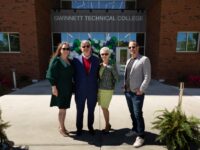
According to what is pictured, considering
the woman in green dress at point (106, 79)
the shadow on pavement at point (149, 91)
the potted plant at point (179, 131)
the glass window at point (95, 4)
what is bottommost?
the shadow on pavement at point (149, 91)

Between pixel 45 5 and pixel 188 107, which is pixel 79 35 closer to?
pixel 45 5

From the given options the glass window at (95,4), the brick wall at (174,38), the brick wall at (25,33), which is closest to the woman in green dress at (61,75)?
the brick wall at (25,33)

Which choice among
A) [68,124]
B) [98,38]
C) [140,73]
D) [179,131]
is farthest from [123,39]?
[179,131]

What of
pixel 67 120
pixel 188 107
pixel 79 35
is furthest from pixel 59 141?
pixel 79 35

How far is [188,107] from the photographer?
6605mm

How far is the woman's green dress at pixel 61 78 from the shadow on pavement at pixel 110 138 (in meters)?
0.84

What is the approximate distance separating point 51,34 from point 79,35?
229 centimetres

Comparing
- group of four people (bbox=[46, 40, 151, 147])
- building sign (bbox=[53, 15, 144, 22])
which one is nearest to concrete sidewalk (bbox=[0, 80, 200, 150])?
group of four people (bbox=[46, 40, 151, 147])

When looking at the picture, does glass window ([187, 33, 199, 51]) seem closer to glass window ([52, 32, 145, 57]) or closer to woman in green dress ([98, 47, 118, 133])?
glass window ([52, 32, 145, 57])

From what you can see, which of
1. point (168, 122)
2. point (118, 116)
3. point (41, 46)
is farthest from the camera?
point (41, 46)

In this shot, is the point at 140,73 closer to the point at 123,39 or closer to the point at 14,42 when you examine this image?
the point at 14,42

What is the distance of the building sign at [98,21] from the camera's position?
15.7m

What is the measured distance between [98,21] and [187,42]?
687cm

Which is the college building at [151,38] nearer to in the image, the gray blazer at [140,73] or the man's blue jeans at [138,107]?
the man's blue jeans at [138,107]
